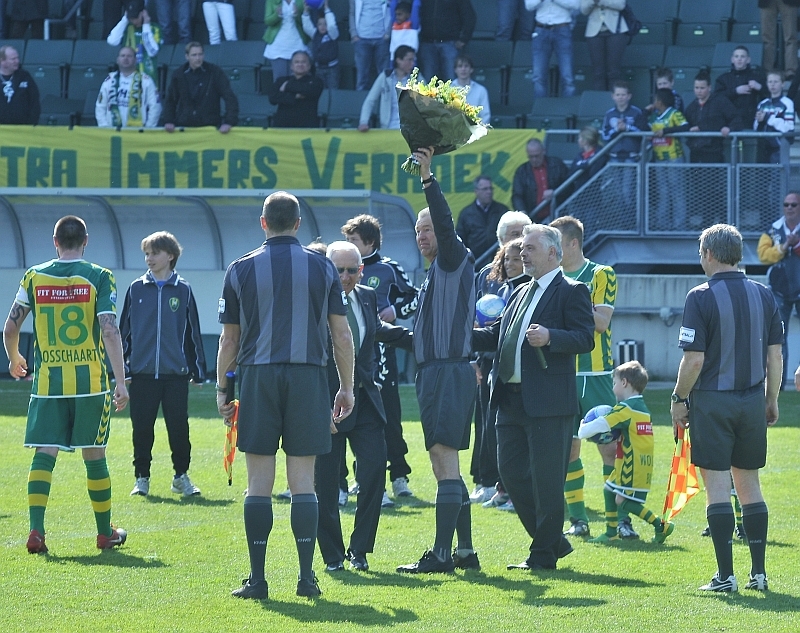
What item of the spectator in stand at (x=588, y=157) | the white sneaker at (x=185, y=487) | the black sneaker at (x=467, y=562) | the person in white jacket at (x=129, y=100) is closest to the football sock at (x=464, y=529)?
the black sneaker at (x=467, y=562)

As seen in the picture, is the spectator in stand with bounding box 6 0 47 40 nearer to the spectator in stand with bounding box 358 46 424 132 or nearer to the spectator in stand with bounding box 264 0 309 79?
the spectator in stand with bounding box 264 0 309 79

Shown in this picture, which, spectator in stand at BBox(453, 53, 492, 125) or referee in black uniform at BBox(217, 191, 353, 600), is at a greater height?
spectator in stand at BBox(453, 53, 492, 125)

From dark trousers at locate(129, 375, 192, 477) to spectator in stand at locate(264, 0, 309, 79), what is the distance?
10.7 meters

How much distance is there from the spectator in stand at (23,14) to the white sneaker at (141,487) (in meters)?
14.8

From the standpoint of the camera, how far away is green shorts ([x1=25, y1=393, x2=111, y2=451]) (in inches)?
297

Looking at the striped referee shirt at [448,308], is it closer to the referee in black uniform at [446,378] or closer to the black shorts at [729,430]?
the referee in black uniform at [446,378]

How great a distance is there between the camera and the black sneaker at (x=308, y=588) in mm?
6312

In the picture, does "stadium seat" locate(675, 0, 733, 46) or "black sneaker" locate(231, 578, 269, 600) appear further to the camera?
"stadium seat" locate(675, 0, 733, 46)

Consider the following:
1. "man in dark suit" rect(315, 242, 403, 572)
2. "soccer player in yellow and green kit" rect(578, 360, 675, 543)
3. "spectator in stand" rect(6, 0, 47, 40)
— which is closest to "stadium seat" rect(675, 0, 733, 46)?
"spectator in stand" rect(6, 0, 47, 40)

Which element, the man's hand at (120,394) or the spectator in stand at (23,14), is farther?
the spectator in stand at (23,14)

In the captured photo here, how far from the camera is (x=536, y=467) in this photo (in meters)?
6.89

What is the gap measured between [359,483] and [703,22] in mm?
16141

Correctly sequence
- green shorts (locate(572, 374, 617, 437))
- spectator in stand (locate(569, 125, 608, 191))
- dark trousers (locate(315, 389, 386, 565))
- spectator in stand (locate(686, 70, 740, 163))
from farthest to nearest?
spectator in stand (locate(569, 125, 608, 191)), spectator in stand (locate(686, 70, 740, 163)), green shorts (locate(572, 374, 617, 437)), dark trousers (locate(315, 389, 386, 565))

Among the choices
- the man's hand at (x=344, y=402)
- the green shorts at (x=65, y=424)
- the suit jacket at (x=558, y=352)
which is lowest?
the green shorts at (x=65, y=424)
